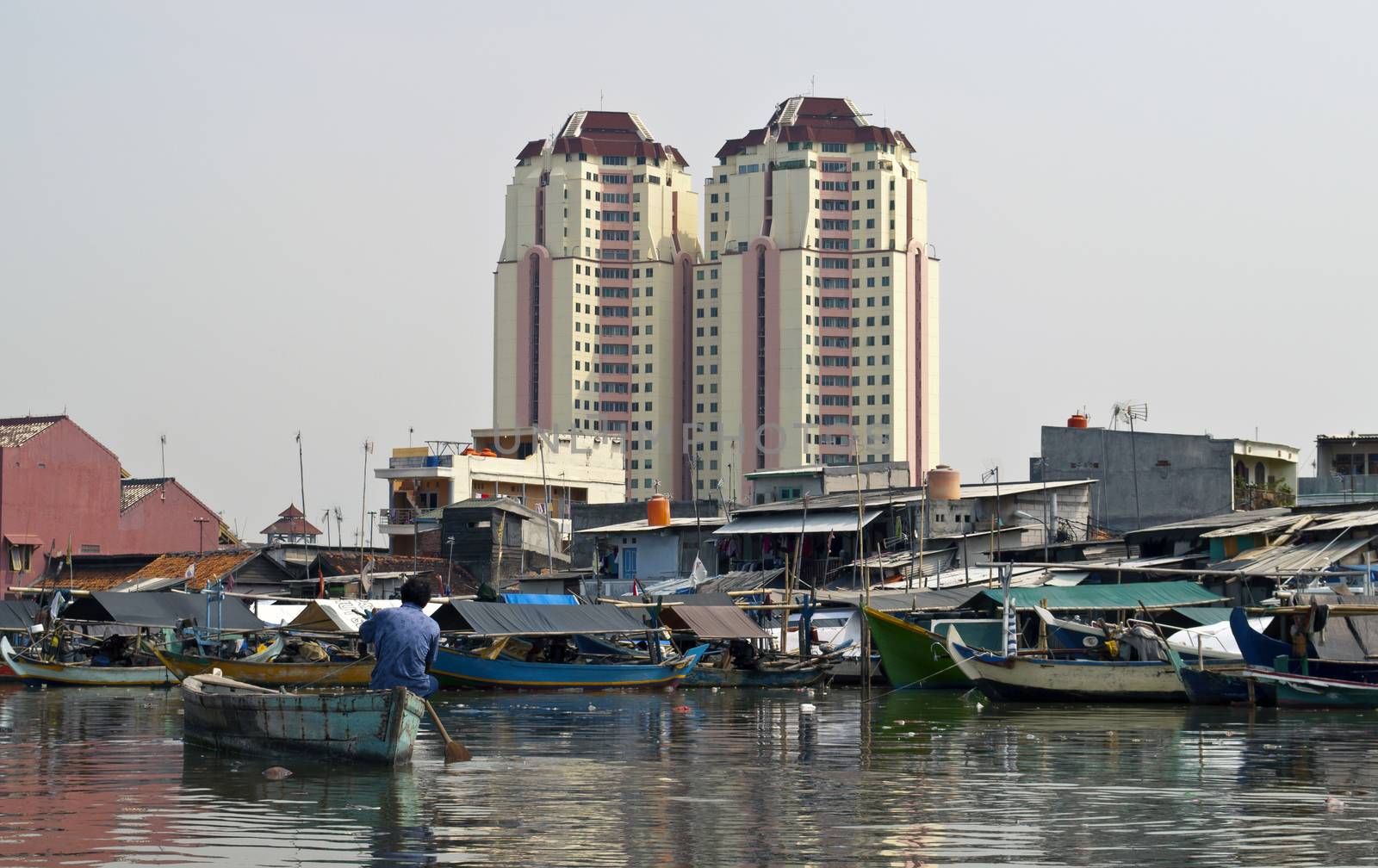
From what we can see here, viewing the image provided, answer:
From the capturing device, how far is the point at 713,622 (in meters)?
40.3

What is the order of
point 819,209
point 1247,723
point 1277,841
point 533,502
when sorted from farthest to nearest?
point 819,209, point 533,502, point 1247,723, point 1277,841

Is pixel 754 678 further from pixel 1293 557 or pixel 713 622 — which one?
pixel 1293 557

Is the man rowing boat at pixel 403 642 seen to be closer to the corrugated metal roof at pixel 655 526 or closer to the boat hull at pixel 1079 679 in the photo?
the boat hull at pixel 1079 679

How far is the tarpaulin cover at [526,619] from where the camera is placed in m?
36.4

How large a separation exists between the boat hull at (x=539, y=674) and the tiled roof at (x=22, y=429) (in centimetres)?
3416

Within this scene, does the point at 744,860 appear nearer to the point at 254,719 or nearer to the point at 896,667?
the point at 254,719

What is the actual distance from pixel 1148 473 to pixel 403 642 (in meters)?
40.5

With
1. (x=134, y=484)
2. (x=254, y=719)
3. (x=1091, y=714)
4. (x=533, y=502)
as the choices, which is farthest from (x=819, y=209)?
(x=254, y=719)

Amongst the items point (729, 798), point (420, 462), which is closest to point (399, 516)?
point (420, 462)

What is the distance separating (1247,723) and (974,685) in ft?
24.4

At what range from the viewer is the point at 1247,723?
26.8 meters

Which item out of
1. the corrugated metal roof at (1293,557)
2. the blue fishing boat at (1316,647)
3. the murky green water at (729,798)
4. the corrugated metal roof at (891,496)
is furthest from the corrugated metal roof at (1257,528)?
the murky green water at (729,798)

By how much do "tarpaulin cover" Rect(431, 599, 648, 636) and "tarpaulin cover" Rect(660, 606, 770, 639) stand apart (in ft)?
3.81

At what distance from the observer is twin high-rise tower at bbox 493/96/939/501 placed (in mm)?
127250
